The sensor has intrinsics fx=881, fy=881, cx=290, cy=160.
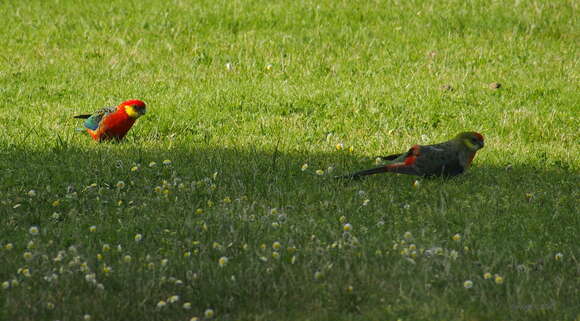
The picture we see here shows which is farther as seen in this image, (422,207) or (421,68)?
(421,68)

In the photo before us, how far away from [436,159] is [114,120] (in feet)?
10.3

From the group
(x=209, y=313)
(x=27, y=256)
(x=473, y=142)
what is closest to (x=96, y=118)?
(x=27, y=256)

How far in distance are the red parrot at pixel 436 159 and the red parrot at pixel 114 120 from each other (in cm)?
235

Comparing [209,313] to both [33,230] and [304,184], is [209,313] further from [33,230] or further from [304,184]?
[304,184]

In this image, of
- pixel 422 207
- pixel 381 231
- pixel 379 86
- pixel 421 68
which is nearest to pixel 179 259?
pixel 381 231

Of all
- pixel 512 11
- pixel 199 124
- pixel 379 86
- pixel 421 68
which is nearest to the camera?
pixel 199 124

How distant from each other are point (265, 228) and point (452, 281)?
4.66 feet

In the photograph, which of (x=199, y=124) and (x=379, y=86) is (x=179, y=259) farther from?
(x=379, y=86)

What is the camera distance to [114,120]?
844 centimetres

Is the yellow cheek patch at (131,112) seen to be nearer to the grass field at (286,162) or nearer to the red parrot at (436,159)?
the grass field at (286,162)

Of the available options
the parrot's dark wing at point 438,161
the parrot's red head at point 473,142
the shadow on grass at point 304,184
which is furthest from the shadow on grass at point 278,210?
the parrot's red head at point 473,142

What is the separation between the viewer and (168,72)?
37.7 ft

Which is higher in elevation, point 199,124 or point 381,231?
point 381,231

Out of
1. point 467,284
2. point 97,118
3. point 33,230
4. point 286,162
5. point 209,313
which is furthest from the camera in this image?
point 97,118
